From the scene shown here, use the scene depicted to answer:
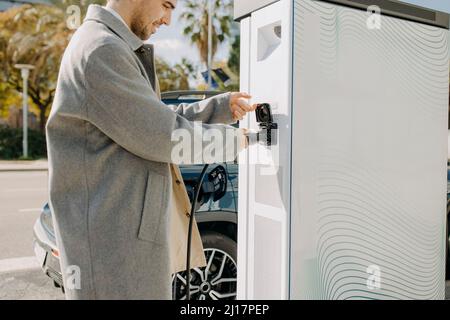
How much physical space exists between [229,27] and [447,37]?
19.5 m

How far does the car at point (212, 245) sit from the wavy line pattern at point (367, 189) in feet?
3.89

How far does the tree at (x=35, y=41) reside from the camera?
18.7 meters

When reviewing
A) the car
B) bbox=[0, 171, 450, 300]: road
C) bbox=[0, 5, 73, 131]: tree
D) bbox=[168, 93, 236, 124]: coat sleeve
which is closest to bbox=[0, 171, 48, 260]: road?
bbox=[0, 171, 450, 300]: road

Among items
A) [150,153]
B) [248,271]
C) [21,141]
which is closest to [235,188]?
[248,271]

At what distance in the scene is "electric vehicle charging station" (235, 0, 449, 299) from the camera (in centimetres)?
173

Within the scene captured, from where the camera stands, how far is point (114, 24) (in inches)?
57.6

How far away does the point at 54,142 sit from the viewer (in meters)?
1.43

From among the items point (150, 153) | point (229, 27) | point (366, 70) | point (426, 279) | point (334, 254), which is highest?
point (229, 27)

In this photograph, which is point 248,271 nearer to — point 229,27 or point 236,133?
point 236,133

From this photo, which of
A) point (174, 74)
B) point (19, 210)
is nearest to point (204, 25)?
point (174, 74)

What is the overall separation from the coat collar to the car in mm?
1563

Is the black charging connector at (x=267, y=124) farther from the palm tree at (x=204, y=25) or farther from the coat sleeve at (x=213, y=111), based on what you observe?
the palm tree at (x=204, y=25)

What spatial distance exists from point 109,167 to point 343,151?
894mm

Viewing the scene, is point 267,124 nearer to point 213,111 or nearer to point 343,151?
point 213,111
